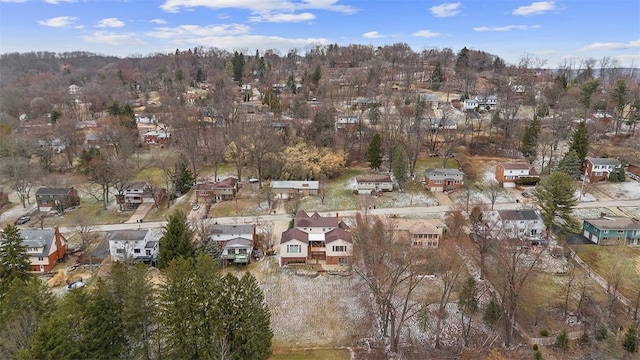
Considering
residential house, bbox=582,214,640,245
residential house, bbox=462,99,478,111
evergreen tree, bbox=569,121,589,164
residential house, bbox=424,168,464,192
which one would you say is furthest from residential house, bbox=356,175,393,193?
residential house, bbox=462,99,478,111

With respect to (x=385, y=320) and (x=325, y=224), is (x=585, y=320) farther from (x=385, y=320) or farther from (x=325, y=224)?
(x=325, y=224)

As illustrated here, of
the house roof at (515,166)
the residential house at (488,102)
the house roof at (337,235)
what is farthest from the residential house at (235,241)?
the residential house at (488,102)

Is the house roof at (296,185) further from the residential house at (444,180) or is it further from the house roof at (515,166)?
the house roof at (515,166)

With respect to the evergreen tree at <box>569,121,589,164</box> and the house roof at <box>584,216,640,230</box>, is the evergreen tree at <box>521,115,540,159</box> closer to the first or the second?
the evergreen tree at <box>569,121,589,164</box>

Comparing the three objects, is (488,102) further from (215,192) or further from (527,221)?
(215,192)

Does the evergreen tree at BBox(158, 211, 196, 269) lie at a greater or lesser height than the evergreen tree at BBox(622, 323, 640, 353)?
greater

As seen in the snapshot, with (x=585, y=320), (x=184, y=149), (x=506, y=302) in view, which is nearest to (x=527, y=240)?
(x=585, y=320)

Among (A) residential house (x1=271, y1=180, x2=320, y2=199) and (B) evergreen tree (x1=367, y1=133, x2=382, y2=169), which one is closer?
(A) residential house (x1=271, y1=180, x2=320, y2=199)

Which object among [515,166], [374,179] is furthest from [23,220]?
[515,166]
